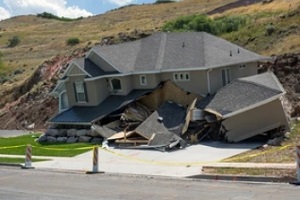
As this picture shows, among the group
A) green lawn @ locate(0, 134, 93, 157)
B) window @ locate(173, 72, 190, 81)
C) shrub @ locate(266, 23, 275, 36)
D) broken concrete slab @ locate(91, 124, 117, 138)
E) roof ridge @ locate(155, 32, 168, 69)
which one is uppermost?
shrub @ locate(266, 23, 275, 36)

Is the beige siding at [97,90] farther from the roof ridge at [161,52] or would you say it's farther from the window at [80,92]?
the roof ridge at [161,52]

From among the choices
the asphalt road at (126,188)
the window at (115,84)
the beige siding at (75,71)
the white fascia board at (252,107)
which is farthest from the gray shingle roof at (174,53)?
the asphalt road at (126,188)

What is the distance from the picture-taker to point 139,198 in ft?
55.3

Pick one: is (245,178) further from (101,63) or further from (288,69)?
(288,69)

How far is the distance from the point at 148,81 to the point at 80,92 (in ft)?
15.8

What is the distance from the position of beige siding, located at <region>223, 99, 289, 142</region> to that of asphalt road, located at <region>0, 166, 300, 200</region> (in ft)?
28.8

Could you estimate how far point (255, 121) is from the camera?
A: 95.0 ft

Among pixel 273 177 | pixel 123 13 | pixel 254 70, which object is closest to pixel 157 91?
pixel 254 70

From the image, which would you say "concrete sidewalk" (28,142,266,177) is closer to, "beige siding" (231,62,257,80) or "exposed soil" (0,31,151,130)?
"beige siding" (231,62,257,80)

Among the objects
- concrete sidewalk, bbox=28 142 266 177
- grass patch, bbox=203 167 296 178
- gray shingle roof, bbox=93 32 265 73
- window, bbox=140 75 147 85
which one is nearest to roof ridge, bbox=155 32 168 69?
gray shingle roof, bbox=93 32 265 73

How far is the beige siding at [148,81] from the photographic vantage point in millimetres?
34844

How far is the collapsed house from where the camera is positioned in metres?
29.0

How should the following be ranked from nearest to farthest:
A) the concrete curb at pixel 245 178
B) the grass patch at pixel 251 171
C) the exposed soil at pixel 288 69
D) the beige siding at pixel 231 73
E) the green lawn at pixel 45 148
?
the concrete curb at pixel 245 178 < the grass patch at pixel 251 171 < the green lawn at pixel 45 148 < the beige siding at pixel 231 73 < the exposed soil at pixel 288 69

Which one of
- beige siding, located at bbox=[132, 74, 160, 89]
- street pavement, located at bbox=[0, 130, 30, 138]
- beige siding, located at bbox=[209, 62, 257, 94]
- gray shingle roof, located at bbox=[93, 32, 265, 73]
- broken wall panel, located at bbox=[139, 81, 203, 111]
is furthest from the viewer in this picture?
street pavement, located at bbox=[0, 130, 30, 138]
